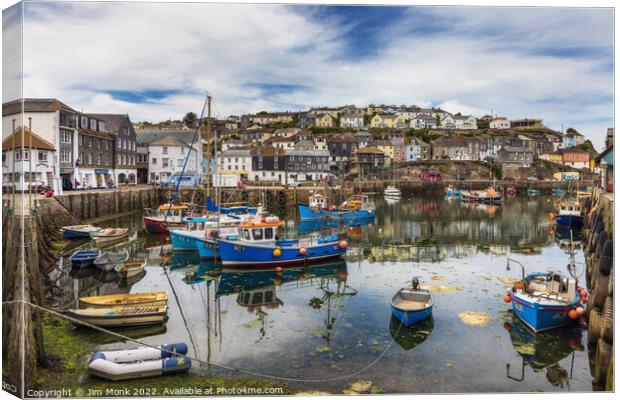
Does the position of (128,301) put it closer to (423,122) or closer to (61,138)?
(61,138)

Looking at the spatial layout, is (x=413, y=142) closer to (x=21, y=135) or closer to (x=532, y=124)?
(x=532, y=124)

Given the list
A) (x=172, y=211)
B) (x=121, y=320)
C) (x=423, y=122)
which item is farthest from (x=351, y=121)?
(x=121, y=320)

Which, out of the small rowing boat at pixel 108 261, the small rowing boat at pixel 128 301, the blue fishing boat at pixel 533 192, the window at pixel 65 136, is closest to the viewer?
the small rowing boat at pixel 128 301

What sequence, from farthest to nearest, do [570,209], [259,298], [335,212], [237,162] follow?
1. [237,162]
2. [335,212]
3. [570,209]
4. [259,298]

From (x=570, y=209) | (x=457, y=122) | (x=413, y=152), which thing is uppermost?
(x=457, y=122)

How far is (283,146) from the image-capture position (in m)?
80.6

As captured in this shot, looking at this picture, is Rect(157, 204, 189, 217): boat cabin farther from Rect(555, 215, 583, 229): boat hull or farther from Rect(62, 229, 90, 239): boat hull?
Rect(555, 215, 583, 229): boat hull

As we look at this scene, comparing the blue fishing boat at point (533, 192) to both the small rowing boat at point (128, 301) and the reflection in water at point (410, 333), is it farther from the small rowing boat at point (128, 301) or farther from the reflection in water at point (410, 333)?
the small rowing boat at point (128, 301)

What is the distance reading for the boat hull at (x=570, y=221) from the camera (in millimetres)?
32375

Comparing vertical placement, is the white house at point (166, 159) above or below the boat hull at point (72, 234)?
above

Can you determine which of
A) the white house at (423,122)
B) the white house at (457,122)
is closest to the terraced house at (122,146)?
the white house at (423,122)

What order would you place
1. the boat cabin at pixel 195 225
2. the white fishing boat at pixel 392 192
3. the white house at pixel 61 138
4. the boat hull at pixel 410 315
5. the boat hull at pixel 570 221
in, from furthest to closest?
the white fishing boat at pixel 392 192, the boat hull at pixel 570 221, the white house at pixel 61 138, the boat cabin at pixel 195 225, the boat hull at pixel 410 315

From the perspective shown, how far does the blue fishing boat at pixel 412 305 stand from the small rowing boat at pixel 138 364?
5.50m

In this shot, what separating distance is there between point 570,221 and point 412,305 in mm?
24472
